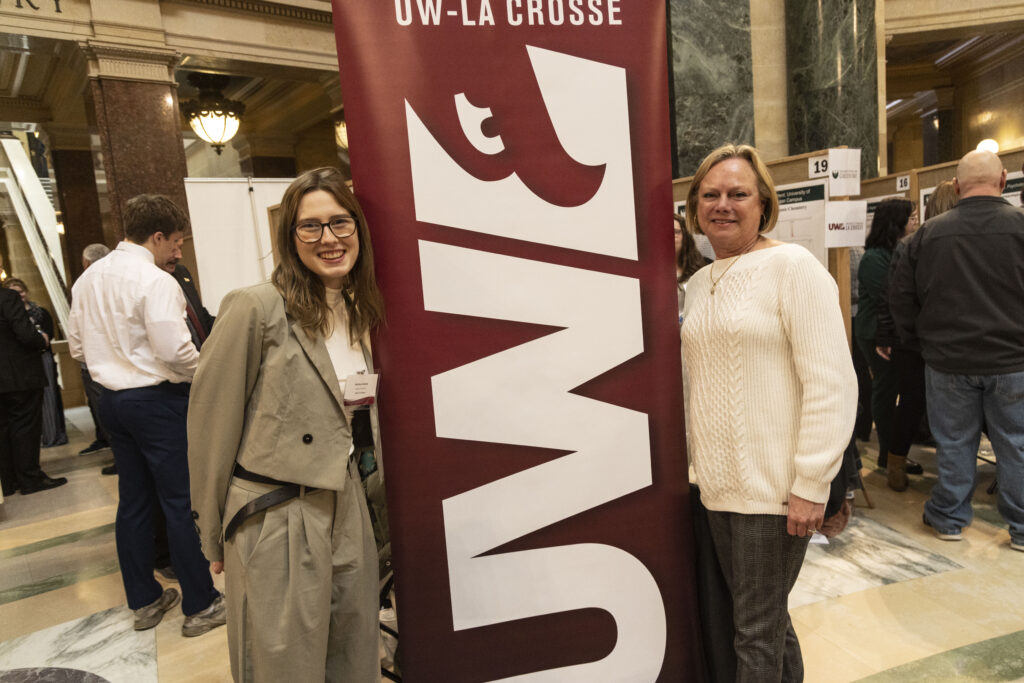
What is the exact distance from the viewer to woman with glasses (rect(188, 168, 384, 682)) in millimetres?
1366

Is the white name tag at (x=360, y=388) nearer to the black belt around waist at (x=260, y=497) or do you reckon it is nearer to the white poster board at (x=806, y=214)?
the black belt around waist at (x=260, y=497)

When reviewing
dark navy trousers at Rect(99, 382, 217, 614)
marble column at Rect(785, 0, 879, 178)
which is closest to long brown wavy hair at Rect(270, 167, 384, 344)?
dark navy trousers at Rect(99, 382, 217, 614)

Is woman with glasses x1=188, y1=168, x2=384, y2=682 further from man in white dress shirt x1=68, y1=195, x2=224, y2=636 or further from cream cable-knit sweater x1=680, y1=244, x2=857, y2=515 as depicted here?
man in white dress shirt x1=68, y1=195, x2=224, y2=636

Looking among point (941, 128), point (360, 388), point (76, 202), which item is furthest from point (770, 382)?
point (941, 128)

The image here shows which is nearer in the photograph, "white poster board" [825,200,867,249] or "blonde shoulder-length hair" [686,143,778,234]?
"blonde shoulder-length hair" [686,143,778,234]

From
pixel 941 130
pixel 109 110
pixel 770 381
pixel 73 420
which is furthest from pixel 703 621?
pixel 941 130

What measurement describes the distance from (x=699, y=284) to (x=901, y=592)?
1.84 metres

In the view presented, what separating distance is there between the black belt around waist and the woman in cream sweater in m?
0.93

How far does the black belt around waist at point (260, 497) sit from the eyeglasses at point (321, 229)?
1.67ft

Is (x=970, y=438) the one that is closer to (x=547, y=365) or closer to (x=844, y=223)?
(x=844, y=223)

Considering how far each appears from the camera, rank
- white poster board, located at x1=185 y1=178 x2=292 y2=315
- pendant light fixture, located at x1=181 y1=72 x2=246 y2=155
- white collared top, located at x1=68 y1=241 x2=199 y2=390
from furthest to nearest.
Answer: pendant light fixture, located at x1=181 y1=72 x2=246 y2=155 < white poster board, located at x1=185 y1=178 x2=292 y2=315 < white collared top, located at x1=68 y1=241 x2=199 y2=390

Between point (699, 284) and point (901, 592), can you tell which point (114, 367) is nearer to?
point (699, 284)

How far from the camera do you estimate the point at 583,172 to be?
5.22ft

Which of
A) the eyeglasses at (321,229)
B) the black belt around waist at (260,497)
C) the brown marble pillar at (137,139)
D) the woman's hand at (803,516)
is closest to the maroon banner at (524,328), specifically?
the eyeglasses at (321,229)
